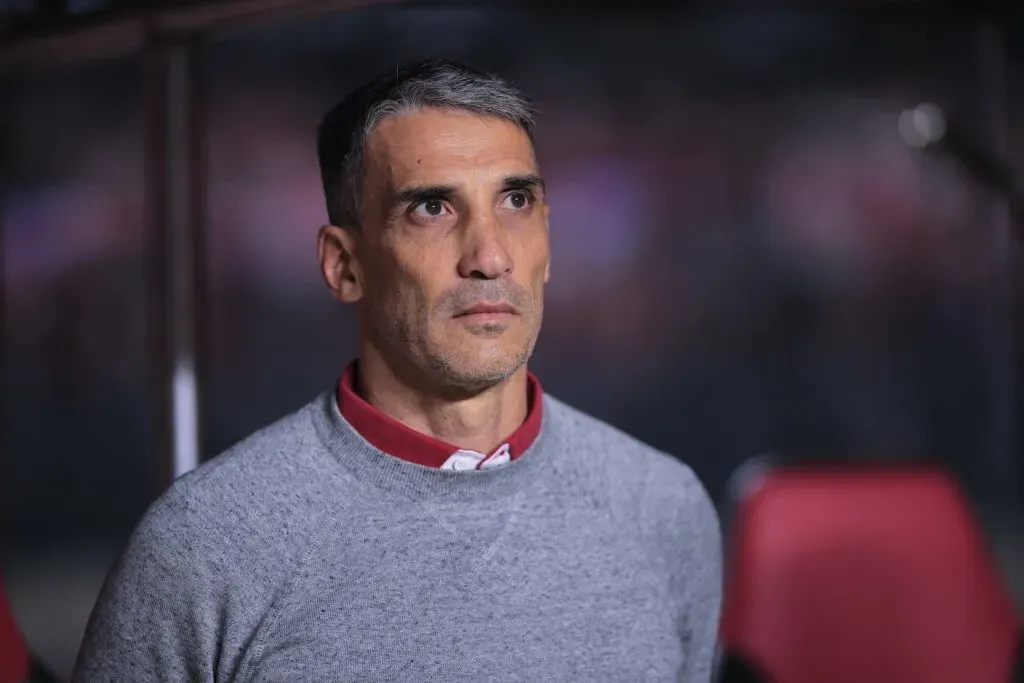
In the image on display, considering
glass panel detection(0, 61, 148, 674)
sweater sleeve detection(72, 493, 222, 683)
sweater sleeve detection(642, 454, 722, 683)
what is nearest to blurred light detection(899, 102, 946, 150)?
sweater sleeve detection(642, 454, 722, 683)

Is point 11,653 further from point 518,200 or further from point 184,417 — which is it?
point 518,200

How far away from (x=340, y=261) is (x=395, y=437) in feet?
0.43

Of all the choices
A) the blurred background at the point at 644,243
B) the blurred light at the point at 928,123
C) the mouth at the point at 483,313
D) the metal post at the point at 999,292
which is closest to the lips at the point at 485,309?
the mouth at the point at 483,313

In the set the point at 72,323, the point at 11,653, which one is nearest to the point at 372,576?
the point at 11,653

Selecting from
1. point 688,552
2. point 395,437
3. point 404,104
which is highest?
point 404,104

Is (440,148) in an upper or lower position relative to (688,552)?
upper

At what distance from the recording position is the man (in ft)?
2.37

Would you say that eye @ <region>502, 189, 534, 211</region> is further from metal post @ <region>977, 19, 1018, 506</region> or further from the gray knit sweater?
metal post @ <region>977, 19, 1018, 506</region>

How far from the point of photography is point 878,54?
2.85 m

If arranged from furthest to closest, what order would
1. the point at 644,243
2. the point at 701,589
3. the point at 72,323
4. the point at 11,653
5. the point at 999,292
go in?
the point at 644,243
the point at 999,292
the point at 72,323
the point at 701,589
the point at 11,653

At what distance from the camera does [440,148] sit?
29.5 inches

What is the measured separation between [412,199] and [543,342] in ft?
6.90

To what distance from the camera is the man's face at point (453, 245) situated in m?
0.73

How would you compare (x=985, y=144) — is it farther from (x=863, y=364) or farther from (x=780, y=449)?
(x=780, y=449)
